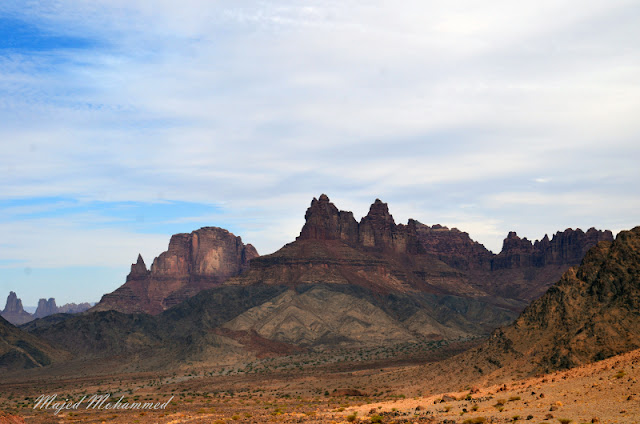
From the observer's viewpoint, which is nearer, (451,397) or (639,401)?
(639,401)

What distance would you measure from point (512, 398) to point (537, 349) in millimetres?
22209

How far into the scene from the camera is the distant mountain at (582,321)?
Result: 6881 cm

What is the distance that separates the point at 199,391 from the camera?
405 feet

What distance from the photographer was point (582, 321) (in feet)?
247

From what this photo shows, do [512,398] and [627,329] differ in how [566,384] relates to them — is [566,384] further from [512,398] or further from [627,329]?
[627,329]

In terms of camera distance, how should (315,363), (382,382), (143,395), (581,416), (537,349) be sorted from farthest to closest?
(315,363) < (143,395) < (382,382) < (537,349) < (581,416)

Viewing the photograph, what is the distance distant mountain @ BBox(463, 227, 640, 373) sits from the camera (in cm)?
6881

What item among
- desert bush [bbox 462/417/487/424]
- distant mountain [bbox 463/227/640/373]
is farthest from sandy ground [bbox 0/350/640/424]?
distant mountain [bbox 463/227/640/373]

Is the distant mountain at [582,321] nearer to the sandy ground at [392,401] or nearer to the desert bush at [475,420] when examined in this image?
the sandy ground at [392,401]

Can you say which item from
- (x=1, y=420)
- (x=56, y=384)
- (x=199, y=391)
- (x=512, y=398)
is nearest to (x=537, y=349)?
(x=512, y=398)
